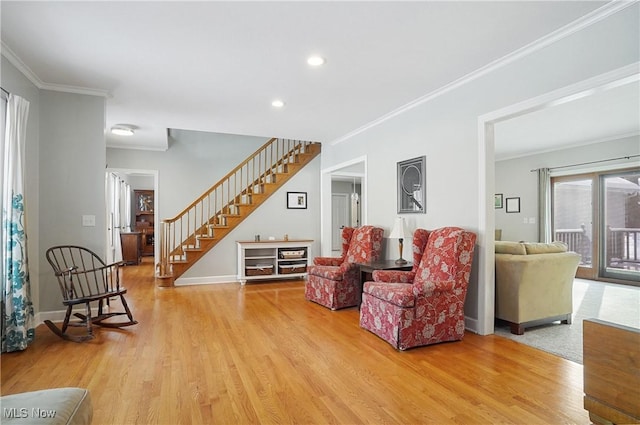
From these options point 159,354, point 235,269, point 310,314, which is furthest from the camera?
point 235,269

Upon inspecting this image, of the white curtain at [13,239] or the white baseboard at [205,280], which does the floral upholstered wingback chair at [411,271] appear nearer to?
the white curtain at [13,239]

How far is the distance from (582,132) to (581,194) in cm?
164

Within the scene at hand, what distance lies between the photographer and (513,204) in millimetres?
7918

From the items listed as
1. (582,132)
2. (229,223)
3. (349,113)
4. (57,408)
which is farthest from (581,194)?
(57,408)

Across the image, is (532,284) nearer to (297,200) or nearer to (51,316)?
(297,200)

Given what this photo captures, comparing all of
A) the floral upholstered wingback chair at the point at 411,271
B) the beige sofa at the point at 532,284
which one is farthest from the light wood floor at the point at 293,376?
the floral upholstered wingback chair at the point at 411,271

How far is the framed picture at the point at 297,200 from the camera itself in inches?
284

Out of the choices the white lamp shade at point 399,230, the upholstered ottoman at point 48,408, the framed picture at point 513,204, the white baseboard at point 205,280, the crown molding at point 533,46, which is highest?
the crown molding at point 533,46

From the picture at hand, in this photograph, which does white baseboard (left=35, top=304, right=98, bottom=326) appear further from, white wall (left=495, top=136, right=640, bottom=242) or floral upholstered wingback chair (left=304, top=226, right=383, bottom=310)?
white wall (left=495, top=136, right=640, bottom=242)

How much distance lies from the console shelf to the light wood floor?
2.49 meters

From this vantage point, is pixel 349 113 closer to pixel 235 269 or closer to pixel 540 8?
pixel 540 8

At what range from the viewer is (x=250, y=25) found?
106 inches

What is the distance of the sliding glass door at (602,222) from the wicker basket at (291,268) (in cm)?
523

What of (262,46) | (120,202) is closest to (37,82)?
(262,46)
